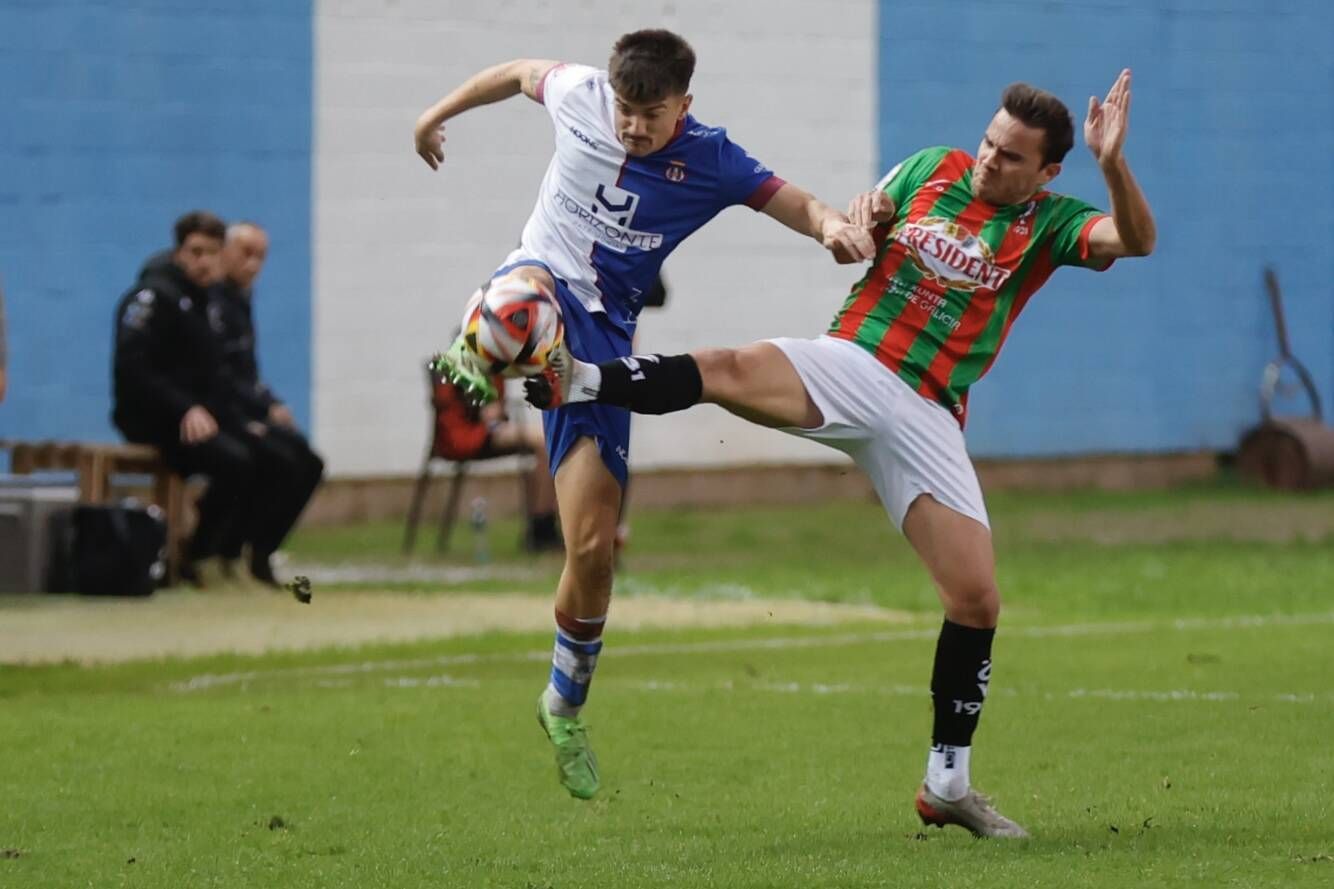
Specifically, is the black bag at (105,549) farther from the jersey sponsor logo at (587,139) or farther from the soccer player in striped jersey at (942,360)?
the soccer player in striped jersey at (942,360)

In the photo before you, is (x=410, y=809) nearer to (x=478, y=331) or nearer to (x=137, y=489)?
(x=478, y=331)

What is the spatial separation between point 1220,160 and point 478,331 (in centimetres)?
1610

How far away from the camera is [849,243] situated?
6.21 metres

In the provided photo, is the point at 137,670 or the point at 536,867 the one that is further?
the point at 137,670

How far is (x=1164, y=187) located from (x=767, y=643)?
1069 centimetres

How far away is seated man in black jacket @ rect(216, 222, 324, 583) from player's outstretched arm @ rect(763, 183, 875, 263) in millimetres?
6891

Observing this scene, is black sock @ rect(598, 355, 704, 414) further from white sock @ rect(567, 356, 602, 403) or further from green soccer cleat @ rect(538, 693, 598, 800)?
green soccer cleat @ rect(538, 693, 598, 800)

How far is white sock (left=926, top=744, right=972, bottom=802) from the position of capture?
20.2 feet

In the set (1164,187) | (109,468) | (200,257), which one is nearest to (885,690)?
(200,257)

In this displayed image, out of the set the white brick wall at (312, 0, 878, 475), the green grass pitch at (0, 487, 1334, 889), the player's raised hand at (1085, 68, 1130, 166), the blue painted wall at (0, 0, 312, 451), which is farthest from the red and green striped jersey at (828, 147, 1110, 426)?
the white brick wall at (312, 0, 878, 475)

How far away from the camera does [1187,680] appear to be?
9445 mm

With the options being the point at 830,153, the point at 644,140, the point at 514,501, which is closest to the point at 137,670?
the point at 644,140

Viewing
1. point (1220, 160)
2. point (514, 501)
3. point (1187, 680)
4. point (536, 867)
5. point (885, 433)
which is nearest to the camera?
point (536, 867)

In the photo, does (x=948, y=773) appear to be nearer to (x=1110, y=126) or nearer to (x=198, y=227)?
(x=1110, y=126)
